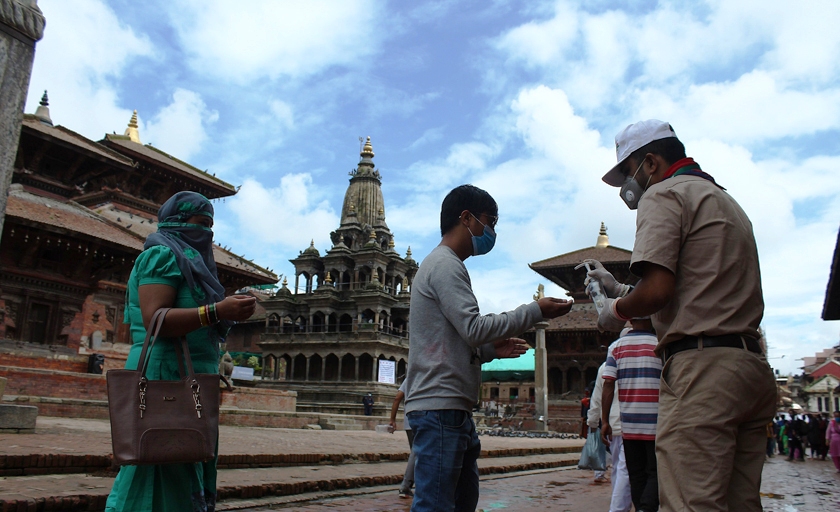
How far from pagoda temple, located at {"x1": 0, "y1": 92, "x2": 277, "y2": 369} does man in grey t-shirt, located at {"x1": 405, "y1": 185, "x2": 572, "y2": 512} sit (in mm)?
15152

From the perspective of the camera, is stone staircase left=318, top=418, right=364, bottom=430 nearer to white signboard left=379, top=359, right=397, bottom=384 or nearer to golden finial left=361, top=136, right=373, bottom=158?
white signboard left=379, top=359, right=397, bottom=384

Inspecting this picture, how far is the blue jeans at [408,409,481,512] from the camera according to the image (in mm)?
2453

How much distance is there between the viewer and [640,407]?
13.3 ft

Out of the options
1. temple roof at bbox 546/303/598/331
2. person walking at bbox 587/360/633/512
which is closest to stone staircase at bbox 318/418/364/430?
person walking at bbox 587/360/633/512

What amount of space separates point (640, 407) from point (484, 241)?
6.03ft

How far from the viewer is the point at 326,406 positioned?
34531mm

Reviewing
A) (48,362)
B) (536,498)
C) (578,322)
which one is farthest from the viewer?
(578,322)

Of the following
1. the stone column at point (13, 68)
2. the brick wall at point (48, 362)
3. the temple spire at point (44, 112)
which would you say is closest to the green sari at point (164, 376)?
the stone column at point (13, 68)

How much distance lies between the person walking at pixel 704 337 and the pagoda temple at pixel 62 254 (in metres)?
16.0

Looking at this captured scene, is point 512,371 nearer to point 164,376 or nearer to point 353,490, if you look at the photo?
point 353,490

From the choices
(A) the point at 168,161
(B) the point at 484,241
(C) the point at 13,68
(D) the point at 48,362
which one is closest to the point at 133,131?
(A) the point at 168,161

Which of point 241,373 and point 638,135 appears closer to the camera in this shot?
point 638,135

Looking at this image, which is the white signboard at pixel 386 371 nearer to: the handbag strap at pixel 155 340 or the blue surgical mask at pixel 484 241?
the blue surgical mask at pixel 484 241

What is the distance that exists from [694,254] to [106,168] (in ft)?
66.1
